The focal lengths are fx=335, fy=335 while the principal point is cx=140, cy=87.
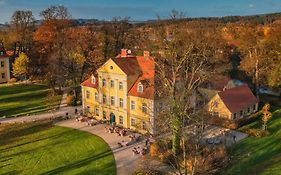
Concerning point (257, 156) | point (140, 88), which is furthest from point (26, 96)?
point (257, 156)

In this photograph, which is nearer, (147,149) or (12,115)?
(147,149)

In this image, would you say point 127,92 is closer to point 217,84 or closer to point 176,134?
point 176,134

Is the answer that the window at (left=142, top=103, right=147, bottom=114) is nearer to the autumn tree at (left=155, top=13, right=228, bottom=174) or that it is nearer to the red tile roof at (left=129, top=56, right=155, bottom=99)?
the red tile roof at (left=129, top=56, right=155, bottom=99)

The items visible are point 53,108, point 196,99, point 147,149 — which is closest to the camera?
point 147,149

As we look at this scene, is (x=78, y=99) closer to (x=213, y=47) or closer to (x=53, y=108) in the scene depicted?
(x=53, y=108)

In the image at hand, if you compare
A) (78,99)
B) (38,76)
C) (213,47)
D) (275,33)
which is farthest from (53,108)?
(275,33)

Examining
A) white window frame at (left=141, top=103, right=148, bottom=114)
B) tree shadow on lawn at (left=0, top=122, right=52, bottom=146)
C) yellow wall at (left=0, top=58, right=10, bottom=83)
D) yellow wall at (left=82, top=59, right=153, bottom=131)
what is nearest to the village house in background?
white window frame at (left=141, top=103, right=148, bottom=114)
